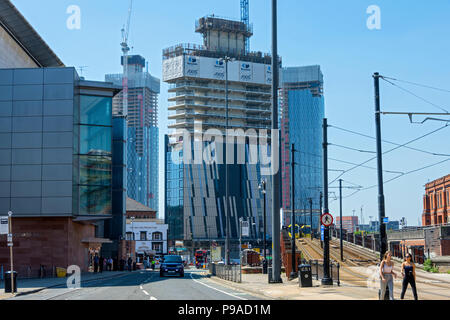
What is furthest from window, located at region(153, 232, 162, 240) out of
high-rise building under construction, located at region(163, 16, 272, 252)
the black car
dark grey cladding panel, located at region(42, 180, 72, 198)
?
the black car

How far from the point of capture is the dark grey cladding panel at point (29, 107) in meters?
53.4

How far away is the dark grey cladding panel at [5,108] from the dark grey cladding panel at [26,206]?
753 centimetres

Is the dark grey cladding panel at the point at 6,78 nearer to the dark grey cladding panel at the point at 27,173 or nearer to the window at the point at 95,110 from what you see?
the window at the point at 95,110

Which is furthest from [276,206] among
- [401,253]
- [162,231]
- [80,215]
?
[162,231]

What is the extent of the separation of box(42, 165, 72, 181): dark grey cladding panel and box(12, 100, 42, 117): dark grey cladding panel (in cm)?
485

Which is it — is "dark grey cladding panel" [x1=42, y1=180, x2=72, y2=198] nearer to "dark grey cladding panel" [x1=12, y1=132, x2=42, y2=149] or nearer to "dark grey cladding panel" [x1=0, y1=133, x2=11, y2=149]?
"dark grey cladding panel" [x1=12, y1=132, x2=42, y2=149]

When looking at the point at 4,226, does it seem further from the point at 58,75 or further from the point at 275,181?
the point at 58,75

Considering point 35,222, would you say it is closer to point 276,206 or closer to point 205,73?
point 276,206

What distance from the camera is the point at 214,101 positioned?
195500 millimetres

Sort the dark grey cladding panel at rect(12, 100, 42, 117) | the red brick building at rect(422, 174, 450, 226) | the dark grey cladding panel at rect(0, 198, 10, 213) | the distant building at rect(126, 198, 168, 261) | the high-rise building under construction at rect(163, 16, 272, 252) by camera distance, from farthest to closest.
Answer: the high-rise building under construction at rect(163, 16, 272, 252)
the distant building at rect(126, 198, 168, 261)
the red brick building at rect(422, 174, 450, 226)
the dark grey cladding panel at rect(12, 100, 42, 117)
the dark grey cladding panel at rect(0, 198, 10, 213)

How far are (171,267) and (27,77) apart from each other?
21.3m

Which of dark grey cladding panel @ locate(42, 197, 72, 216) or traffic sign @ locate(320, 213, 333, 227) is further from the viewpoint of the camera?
dark grey cladding panel @ locate(42, 197, 72, 216)

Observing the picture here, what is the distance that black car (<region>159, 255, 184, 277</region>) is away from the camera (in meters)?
49.0
